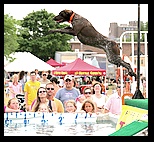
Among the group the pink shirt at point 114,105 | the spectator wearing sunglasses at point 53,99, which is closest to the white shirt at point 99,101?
the pink shirt at point 114,105

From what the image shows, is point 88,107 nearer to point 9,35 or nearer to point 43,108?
point 43,108

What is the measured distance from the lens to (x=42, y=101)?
235 inches

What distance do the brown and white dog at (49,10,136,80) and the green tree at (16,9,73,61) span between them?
1875 centimetres

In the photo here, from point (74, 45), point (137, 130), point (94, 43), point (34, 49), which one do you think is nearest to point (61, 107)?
point (94, 43)

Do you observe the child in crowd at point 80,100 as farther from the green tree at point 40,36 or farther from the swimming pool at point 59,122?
the green tree at point 40,36

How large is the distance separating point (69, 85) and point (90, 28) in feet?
3.24

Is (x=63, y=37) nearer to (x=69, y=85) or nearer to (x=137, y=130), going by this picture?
(x=69, y=85)

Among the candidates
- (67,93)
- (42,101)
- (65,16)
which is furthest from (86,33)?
(42,101)

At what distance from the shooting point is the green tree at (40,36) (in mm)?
25844

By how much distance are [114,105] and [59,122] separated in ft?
3.09

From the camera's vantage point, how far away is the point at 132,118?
464cm

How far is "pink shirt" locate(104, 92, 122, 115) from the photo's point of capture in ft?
20.8

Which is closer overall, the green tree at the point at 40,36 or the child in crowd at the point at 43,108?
the child in crowd at the point at 43,108

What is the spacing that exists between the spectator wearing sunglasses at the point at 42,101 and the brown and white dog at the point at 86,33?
1057 mm
